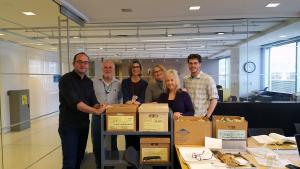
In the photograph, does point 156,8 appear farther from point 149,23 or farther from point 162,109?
point 162,109

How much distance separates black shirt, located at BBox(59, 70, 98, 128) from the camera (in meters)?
2.62

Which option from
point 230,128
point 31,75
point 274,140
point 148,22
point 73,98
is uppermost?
point 148,22

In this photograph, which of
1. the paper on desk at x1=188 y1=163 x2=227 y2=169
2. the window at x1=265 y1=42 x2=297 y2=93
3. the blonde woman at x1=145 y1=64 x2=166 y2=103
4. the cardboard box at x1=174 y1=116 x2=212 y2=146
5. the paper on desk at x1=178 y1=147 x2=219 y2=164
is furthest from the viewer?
the window at x1=265 y1=42 x2=297 y2=93

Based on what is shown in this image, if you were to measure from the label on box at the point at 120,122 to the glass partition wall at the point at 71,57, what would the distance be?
179 cm

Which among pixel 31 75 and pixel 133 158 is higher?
pixel 31 75

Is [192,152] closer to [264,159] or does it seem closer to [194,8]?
[264,159]

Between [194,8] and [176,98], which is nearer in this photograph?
[176,98]

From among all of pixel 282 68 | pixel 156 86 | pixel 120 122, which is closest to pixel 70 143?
pixel 120 122

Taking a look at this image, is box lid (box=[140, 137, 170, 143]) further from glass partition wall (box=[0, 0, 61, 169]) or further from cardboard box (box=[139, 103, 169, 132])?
glass partition wall (box=[0, 0, 61, 169])

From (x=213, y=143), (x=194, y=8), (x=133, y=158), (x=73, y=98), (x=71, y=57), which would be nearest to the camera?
(x=133, y=158)

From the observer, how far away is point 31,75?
441cm

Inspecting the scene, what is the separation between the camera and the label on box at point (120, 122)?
2287mm

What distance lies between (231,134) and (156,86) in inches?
45.2

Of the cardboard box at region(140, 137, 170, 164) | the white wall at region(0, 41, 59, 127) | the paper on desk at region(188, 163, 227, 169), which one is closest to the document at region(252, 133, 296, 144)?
the paper on desk at region(188, 163, 227, 169)
